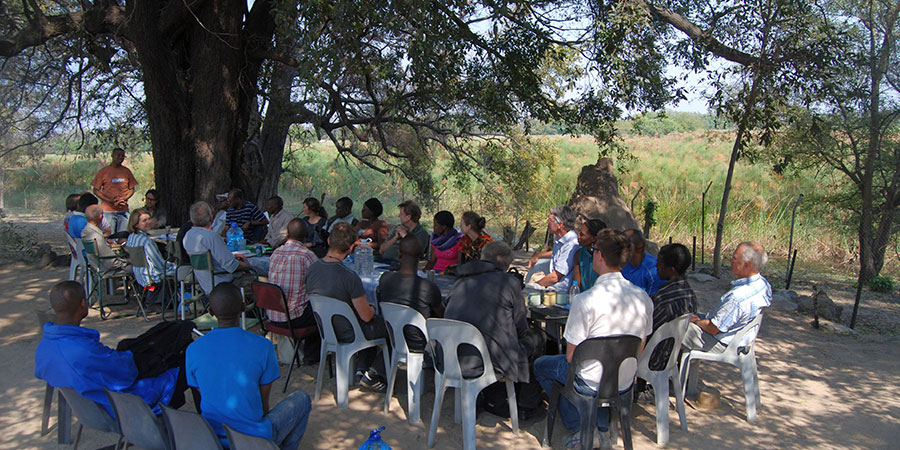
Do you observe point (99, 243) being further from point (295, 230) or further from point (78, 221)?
point (295, 230)

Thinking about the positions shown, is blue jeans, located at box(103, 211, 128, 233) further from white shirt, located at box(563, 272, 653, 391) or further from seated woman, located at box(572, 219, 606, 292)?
white shirt, located at box(563, 272, 653, 391)

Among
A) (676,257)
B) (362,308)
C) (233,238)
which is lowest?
(362,308)

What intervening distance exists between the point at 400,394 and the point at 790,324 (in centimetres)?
549

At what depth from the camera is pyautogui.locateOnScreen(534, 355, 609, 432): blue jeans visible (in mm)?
4082

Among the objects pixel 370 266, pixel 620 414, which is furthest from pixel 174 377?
pixel 620 414

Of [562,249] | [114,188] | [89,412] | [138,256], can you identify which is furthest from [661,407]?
[114,188]

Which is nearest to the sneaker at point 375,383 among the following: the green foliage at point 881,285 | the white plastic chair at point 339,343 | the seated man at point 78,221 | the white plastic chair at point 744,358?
the white plastic chair at point 339,343

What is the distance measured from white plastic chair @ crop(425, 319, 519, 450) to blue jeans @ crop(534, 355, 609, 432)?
0.27 meters

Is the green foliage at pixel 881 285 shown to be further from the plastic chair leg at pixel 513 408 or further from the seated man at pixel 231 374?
the seated man at pixel 231 374

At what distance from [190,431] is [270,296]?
199 centimetres

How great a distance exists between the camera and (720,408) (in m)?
4.85

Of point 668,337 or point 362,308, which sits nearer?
point 668,337

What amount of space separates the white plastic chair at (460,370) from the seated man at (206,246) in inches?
115

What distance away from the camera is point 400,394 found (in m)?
4.98
